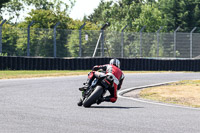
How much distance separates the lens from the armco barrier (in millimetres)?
24391

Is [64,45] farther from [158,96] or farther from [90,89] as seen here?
[90,89]

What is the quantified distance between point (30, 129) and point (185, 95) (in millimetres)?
7366

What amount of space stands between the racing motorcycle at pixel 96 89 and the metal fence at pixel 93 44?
1409cm

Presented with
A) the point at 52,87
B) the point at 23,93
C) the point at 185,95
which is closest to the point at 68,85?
the point at 52,87

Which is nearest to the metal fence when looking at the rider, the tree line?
the tree line

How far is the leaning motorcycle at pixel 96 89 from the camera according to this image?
1103 centimetres

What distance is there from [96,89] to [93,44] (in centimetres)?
1719

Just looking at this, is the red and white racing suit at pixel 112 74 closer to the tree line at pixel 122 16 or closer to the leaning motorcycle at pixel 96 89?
the leaning motorcycle at pixel 96 89

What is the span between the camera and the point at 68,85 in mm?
17281

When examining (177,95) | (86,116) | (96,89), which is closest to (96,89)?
(96,89)

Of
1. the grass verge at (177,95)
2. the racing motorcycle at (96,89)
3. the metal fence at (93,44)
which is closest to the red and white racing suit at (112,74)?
the racing motorcycle at (96,89)

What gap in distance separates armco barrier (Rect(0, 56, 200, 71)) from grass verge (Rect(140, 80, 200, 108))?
9.33 metres

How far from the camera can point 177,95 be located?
46.8 feet

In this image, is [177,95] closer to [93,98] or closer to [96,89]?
[96,89]
